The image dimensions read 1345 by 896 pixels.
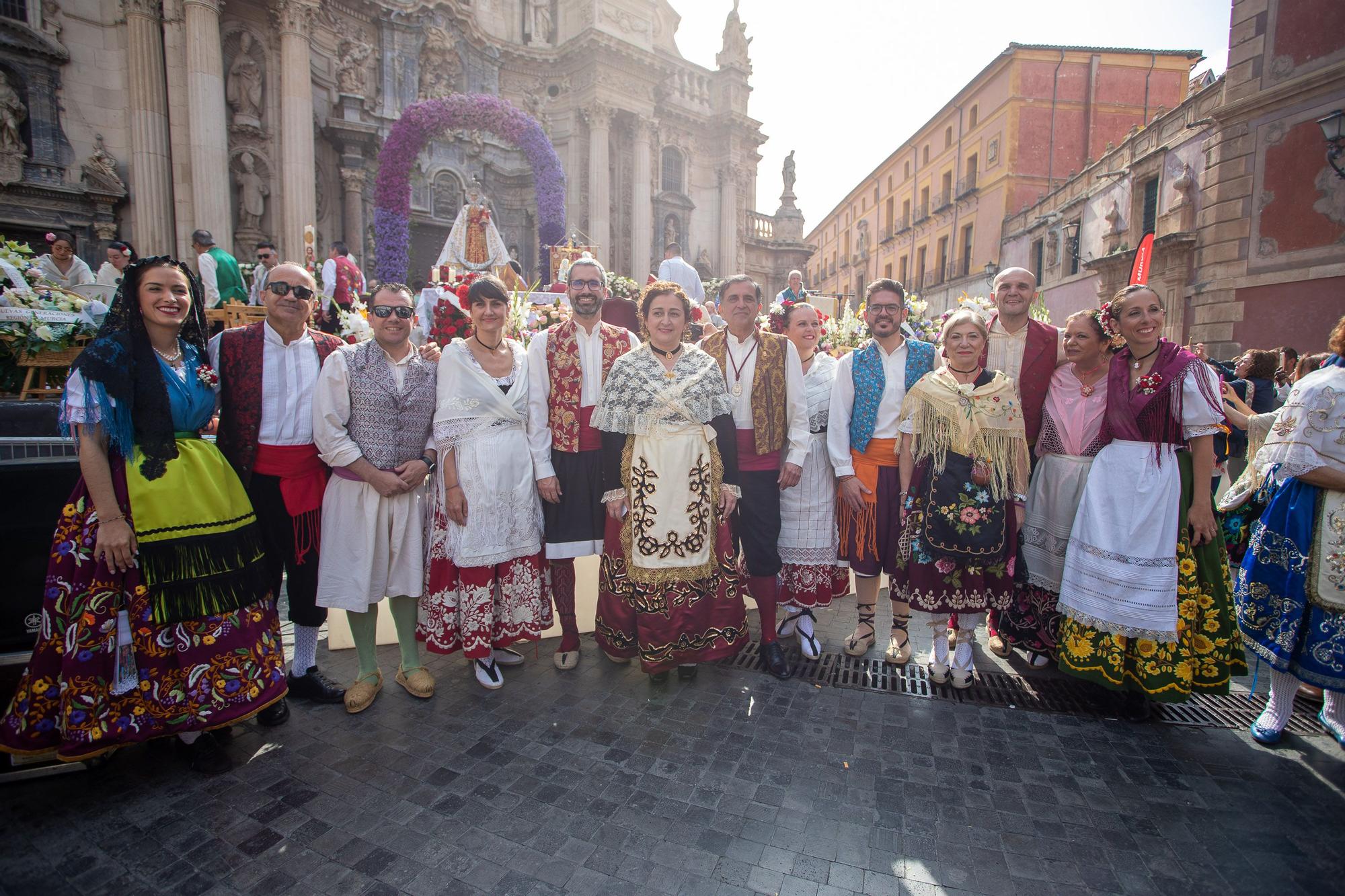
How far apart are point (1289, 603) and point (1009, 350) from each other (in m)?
1.89

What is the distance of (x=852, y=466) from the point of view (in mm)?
3852

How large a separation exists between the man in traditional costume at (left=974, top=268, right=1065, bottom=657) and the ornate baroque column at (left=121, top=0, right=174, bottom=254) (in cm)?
1570

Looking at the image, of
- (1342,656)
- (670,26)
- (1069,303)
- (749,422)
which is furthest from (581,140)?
(1342,656)

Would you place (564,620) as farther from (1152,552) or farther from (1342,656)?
(1342,656)

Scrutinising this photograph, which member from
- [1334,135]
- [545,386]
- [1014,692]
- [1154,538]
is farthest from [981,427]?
[1334,135]

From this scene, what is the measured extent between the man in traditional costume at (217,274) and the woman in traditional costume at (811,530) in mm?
9076

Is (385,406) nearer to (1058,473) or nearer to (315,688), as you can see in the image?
(315,688)

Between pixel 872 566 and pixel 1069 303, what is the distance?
2076 cm

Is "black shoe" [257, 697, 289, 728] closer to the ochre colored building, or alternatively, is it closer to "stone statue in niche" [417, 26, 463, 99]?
"stone statue in niche" [417, 26, 463, 99]

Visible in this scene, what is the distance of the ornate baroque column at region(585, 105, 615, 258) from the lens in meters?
22.1

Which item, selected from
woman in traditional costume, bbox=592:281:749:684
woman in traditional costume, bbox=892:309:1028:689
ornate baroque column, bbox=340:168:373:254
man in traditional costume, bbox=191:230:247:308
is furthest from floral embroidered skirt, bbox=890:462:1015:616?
ornate baroque column, bbox=340:168:373:254

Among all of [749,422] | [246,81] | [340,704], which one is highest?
[246,81]

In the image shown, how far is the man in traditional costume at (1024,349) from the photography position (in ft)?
12.1

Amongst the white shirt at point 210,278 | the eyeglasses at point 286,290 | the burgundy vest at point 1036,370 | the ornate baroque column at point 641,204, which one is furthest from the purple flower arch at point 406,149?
the burgundy vest at point 1036,370
